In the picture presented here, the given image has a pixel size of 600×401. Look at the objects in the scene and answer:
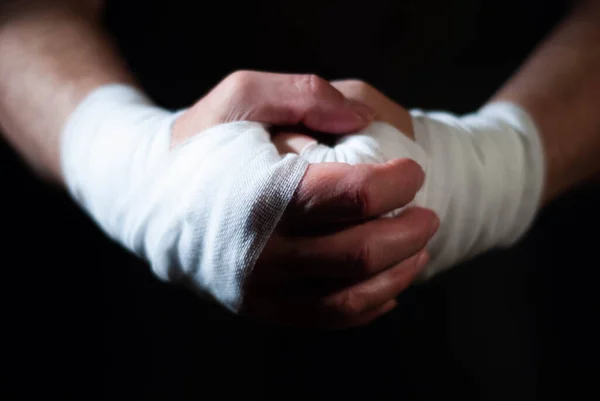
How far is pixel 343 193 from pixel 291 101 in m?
0.14

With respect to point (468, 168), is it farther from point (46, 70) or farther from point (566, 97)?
point (46, 70)

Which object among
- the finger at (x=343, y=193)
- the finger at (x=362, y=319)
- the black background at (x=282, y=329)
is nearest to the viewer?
the finger at (x=343, y=193)

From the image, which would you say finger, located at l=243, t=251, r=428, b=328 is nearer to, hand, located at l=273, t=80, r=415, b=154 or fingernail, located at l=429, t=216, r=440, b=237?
fingernail, located at l=429, t=216, r=440, b=237

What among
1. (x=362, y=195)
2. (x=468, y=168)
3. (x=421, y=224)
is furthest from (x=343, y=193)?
(x=468, y=168)

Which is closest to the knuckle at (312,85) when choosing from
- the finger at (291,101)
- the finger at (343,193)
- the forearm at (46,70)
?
the finger at (291,101)

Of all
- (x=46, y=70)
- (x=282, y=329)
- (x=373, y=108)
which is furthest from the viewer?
(x=282, y=329)

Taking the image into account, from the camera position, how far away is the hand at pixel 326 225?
465 mm

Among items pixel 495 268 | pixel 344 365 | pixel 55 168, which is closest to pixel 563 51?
pixel 495 268

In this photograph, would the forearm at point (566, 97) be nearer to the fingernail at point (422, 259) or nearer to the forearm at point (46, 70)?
the fingernail at point (422, 259)

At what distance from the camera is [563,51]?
0.79 meters

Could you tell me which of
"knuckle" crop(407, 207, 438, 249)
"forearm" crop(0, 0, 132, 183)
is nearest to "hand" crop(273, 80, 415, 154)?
"knuckle" crop(407, 207, 438, 249)

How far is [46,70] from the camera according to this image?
29.2 inches

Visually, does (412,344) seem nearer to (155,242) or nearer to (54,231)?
(155,242)

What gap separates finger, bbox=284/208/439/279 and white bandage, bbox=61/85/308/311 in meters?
0.04
